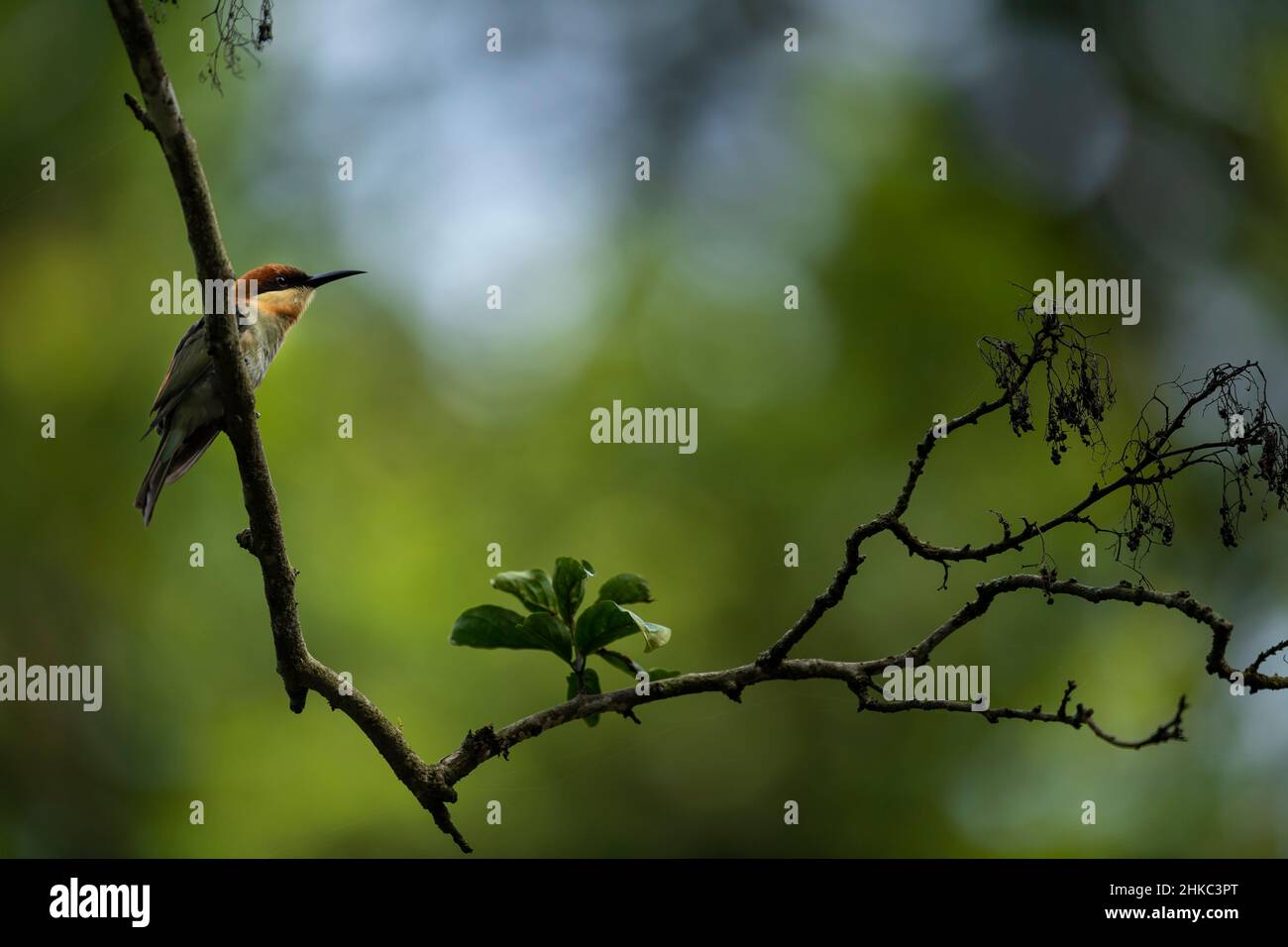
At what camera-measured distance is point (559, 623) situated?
2961 mm

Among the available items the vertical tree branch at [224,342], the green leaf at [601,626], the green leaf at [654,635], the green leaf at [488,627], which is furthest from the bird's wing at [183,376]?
the green leaf at [654,635]

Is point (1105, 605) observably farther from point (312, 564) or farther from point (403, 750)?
point (403, 750)

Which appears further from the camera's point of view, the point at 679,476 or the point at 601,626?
the point at 679,476

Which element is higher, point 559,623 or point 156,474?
point 156,474

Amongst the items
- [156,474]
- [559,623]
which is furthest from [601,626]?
[156,474]

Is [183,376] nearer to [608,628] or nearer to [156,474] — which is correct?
[156,474]

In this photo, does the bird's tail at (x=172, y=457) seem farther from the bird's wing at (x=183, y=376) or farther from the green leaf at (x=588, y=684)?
the green leaf at (x=588, y=684)

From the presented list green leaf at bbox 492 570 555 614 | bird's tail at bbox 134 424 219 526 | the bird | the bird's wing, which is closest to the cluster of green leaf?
green leaf at bbox 492 570 555 614

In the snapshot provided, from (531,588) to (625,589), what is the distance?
25 centimetres

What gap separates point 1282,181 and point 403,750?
33.5 ft

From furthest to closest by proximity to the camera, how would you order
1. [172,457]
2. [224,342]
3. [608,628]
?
[172,457] < [608,628] < [224,342]

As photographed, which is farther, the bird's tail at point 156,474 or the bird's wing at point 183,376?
the bird's wing at point 183,376

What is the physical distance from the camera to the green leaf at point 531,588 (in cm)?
298

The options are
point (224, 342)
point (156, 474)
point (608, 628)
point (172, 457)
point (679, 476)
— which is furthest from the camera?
point (679, 476)
